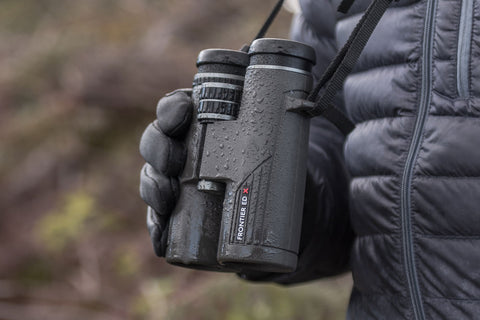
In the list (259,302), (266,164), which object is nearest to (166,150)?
(266,164)

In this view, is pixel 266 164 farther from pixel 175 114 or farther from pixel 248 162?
pixel 175 114

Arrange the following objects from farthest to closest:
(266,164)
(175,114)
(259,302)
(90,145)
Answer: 1. (90,145)
2. (259,302)
3. (175,114)
4. (266,164)

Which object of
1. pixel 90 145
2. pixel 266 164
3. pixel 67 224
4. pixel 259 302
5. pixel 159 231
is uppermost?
pixel 90 145

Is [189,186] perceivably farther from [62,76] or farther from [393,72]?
[62,76]

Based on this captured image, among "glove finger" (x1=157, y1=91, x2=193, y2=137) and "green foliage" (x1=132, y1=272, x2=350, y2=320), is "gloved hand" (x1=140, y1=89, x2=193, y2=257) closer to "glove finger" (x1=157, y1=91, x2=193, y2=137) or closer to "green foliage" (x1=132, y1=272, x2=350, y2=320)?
"glove finger" (x1=157, y1=91, x2=193, y2=137)

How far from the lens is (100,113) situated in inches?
191

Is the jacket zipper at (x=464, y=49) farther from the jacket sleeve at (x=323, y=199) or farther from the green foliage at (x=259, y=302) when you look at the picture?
the green foliage at (x=259, y=302)

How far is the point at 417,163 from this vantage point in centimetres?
108

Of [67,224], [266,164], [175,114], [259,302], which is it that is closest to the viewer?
[266,164]

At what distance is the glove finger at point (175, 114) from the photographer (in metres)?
1.16

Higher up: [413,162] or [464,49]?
[464,49]

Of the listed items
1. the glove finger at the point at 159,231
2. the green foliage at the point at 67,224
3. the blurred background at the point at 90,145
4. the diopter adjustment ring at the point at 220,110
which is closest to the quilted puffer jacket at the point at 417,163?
the diopter adjustment ring at the point at 220,110

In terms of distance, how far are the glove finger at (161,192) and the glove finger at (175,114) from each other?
88mm

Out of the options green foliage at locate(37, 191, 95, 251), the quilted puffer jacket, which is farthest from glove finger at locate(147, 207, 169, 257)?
green foliage at locate(37, 191, 95, 251)
